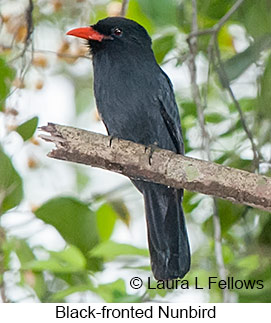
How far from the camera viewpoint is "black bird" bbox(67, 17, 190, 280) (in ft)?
10.1

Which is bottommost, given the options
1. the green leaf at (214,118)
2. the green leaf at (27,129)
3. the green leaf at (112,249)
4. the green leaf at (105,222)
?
the green leaf at (112,249)

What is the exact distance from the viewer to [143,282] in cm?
318

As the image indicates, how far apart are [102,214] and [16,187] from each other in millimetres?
507

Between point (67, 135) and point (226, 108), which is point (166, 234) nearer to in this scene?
point (67, 135)

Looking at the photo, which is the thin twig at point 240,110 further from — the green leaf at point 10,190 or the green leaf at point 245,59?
the green leaf at point 10,190

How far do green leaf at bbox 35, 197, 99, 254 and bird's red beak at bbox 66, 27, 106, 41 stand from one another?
2.63ft

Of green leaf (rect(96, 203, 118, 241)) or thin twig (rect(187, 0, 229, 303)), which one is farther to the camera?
green leaf (rect(96, 203, 118, 241))

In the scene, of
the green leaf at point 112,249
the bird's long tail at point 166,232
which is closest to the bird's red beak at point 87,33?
the bird's long tail at point 166,232

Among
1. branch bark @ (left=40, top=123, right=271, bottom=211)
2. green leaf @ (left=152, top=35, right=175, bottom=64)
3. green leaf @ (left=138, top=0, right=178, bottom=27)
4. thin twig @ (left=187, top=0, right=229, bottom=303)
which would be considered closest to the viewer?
branch bark @ (left=40, top=123, right=271, bottom=211)

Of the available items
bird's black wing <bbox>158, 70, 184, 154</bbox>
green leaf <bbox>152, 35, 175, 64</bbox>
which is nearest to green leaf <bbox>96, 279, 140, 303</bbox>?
bird's black wing <bbox>158, 70, 184, 154</bbox>

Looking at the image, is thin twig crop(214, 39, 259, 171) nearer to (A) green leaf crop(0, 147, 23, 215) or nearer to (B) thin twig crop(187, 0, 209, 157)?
(B) thin twig crop(187, 0, 209, 157)

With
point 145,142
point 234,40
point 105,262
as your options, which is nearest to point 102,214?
point 105,262

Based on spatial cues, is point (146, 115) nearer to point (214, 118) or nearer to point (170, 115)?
point (170, 115)

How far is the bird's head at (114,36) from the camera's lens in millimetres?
3229
